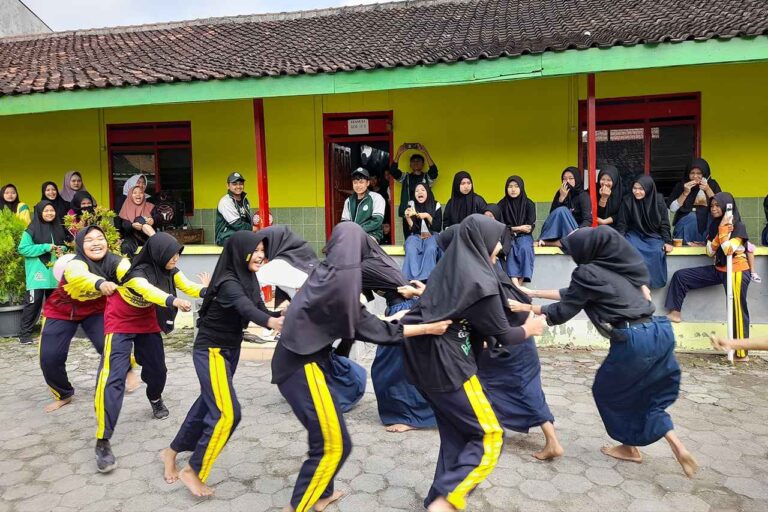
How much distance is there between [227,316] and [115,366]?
1.04 m

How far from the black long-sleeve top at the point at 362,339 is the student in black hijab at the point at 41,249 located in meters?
5.38

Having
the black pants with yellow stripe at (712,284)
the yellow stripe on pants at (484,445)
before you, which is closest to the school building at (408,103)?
the black pants with yellow stripe at (712,284)

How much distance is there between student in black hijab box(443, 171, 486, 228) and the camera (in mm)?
7184

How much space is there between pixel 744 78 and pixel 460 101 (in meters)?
3.80

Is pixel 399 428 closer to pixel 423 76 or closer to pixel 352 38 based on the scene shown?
pixel 423 76

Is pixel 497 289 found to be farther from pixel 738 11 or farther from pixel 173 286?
pixel 738 11

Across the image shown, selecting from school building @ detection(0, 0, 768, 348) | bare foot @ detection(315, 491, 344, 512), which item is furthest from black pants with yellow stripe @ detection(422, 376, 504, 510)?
school building @ detection(0, 0, 768, 348)

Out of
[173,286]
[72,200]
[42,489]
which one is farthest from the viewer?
[72,200]

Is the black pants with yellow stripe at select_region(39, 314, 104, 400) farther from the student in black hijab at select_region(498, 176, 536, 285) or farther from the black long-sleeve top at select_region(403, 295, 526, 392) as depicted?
the student in black hijab at select_region(498, 176, 536, 285)

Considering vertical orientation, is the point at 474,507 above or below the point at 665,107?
below

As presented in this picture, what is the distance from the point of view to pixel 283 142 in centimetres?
954

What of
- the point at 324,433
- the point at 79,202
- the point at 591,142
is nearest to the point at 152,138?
the point at 79,202

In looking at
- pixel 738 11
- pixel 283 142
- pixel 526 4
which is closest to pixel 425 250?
pixel 283 142

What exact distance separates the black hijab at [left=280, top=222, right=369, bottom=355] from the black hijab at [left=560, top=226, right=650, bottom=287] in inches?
60.6
